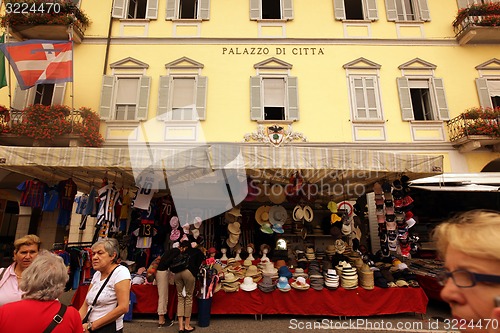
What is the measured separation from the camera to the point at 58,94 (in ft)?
33.6

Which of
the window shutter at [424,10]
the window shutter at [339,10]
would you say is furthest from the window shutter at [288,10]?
the window shutter at [424,10]

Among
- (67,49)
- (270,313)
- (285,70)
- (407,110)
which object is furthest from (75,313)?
(407,110)

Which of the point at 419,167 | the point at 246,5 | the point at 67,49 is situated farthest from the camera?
the point at 246,5

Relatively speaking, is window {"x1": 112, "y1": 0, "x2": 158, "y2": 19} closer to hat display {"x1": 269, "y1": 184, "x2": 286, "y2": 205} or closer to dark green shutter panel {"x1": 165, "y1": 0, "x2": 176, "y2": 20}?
dark green shutter panel {"x1": 165, "y1": 0, "x2": 176, "y2": 20}

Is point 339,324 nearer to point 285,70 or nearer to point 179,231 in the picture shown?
point 179,231

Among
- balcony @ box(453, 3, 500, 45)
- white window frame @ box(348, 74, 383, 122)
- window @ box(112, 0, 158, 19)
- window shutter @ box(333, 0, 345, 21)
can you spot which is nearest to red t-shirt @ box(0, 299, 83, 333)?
white window frame @ box(348, 74, 383, 122)

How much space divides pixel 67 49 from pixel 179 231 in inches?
273

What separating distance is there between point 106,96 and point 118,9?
3.73 metres

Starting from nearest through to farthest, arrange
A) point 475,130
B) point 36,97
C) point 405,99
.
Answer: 1. point 475,130
2. point 405,99
3. point 36,97

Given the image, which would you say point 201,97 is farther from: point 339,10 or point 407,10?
point 407,10

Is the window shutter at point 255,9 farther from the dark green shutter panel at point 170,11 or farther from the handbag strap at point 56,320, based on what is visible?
the handbag strap at point 56,320

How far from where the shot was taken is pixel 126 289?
279 centimetres

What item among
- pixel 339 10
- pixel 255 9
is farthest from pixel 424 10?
pixel 255 9

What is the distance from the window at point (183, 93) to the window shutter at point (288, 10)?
12.8 ft
